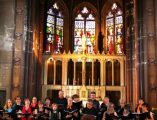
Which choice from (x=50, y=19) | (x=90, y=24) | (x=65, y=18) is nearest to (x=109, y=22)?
(x=90, y=24)

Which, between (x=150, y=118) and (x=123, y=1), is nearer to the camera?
(x=150, y=118)

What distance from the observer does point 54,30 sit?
27.3m

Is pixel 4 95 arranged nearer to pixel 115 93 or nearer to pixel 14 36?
pixel 14 36

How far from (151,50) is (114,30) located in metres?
11.2

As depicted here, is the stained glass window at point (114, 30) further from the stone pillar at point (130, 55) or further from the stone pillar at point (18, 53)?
the stone pillar at point (18, 53)

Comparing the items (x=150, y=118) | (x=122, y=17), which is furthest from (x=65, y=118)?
(x=122, y=17)

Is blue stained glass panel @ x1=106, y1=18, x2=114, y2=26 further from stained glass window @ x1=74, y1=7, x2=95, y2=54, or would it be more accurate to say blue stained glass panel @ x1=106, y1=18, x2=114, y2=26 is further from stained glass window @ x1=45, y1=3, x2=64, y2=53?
stained glass window @ x1=45, y1=3, x2=64, y2=53

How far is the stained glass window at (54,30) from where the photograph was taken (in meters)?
26.7

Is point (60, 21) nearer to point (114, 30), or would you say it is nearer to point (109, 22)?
point (109, 22)

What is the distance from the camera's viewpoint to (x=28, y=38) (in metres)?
17.0

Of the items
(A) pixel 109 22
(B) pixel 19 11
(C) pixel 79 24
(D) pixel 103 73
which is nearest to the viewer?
(B) pixel 19 11

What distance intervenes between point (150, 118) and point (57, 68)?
13.1 metres

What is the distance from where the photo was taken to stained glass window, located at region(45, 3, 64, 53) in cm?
2667

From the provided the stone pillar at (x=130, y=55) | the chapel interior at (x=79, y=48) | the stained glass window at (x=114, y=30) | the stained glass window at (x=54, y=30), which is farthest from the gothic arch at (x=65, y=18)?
the stone pillar at (x=130, y=55)
